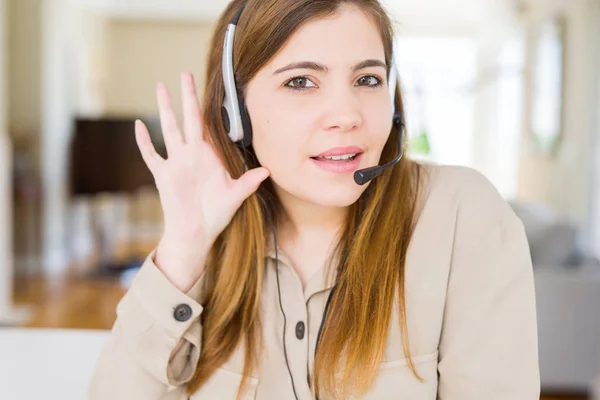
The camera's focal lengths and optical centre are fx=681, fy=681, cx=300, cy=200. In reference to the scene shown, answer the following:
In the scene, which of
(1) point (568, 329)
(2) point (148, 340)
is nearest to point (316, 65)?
(2) point (148, 340)

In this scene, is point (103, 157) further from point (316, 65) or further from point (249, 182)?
point (316, 65)

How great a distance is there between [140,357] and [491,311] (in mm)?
530

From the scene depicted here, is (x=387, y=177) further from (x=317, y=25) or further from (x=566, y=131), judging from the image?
(x=566, y=131)

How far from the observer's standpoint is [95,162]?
216 inches

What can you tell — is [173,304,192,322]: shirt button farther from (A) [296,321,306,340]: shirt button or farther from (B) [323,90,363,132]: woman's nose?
(B) [323,90,363,132]: woman's nose

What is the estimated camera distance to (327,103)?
3.21 feet

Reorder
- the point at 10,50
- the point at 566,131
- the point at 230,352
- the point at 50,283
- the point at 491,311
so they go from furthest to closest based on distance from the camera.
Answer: the point at 10,50 → the point at 50,283 → the point at 566,131 → the point at 230,352 → the point at 491,311

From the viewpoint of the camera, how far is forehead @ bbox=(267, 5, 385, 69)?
3.19ft

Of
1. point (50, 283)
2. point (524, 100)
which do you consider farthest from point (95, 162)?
point (524, 100)

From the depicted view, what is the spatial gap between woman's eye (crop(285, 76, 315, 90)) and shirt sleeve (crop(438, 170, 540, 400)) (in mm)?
291

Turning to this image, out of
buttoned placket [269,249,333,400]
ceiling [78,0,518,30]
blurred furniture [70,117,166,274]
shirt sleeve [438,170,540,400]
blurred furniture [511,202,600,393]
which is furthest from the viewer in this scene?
ceiling [78,0,518,30]

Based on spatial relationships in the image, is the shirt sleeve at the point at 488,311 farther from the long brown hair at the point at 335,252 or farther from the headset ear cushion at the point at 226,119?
the headset ear cushion at the point at 226,119

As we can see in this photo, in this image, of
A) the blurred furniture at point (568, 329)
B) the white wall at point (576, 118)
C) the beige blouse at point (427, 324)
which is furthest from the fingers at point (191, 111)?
the white wall at point (576, 118)

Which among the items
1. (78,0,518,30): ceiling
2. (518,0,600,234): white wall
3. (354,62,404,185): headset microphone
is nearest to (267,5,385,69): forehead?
(354,62,404,185): headset microphone
